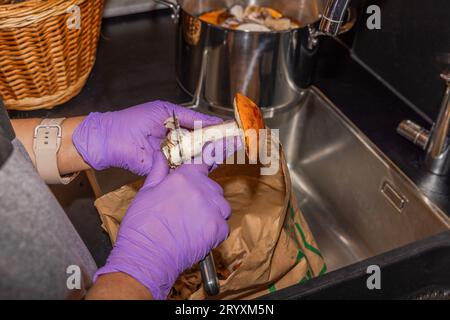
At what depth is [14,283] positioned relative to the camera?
1.48 ft

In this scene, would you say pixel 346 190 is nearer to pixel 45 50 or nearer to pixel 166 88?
pixel 166 88

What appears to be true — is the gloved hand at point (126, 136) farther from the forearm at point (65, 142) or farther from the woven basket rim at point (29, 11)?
the woven basket rim at point (29, 11)

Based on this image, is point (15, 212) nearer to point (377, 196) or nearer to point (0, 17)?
point (0, 17)

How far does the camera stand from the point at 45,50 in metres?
0.85

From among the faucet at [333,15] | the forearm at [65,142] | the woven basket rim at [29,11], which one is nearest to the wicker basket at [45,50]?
the woven basket rim at [29,11]

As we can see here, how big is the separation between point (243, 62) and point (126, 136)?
0.28 meters

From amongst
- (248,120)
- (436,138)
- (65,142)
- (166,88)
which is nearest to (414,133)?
(436,138)

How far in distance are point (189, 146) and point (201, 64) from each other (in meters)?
0.32

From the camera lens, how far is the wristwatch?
2.52 ft

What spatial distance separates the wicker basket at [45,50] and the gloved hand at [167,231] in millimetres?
353

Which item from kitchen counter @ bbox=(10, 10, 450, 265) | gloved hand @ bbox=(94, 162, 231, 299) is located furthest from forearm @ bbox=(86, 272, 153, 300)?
kitchen counter @ bbox=(10, 10, 450, 265)

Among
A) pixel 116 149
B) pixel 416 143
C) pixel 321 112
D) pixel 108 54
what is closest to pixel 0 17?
pixel 116 149

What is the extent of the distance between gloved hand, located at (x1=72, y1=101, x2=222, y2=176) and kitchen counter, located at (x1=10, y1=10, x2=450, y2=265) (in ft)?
0.59

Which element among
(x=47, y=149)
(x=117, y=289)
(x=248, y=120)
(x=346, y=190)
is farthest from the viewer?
(x=346, y=190)
